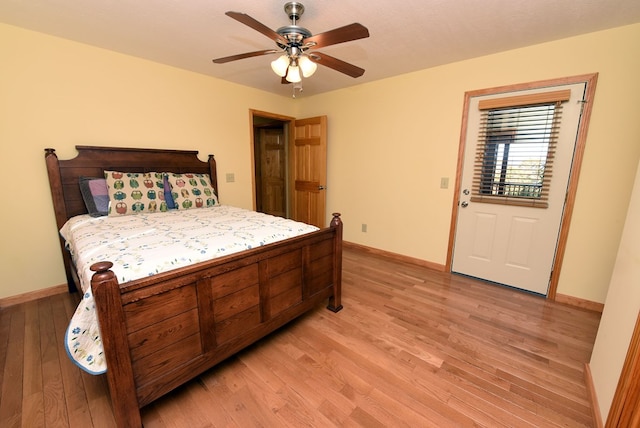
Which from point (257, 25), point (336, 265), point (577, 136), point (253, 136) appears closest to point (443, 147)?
point (577, 136)

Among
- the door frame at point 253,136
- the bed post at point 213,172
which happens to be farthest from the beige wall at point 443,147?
the bed post at point 213,172

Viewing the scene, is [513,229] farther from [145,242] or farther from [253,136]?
[253,136]

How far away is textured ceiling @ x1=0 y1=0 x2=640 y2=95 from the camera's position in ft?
5.81

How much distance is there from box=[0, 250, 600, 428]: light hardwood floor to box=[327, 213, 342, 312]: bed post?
0.31 ft

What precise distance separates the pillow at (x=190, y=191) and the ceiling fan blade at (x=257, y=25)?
1.94 m

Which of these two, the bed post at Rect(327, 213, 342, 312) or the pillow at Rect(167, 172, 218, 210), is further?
the pillow at Rect(167, 172, 218, 210)

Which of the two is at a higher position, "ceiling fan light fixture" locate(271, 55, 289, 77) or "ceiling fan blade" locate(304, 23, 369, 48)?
"ceiling fan blade" locate(304, 23, 369, 48)

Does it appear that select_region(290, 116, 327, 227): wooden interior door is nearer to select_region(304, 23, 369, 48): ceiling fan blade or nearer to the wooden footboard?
the wooden footboard

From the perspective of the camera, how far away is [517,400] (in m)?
1.43

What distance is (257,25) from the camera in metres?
1.41

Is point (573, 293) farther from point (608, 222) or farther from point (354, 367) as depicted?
point (354, 367)

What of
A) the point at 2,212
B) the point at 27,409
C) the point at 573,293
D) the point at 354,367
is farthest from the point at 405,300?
the point at 2,212

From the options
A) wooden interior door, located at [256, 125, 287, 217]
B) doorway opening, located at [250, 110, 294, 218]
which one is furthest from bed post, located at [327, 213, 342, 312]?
wooden interior door, located at [256, 125, 287, 217]

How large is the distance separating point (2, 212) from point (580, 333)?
4873mm
